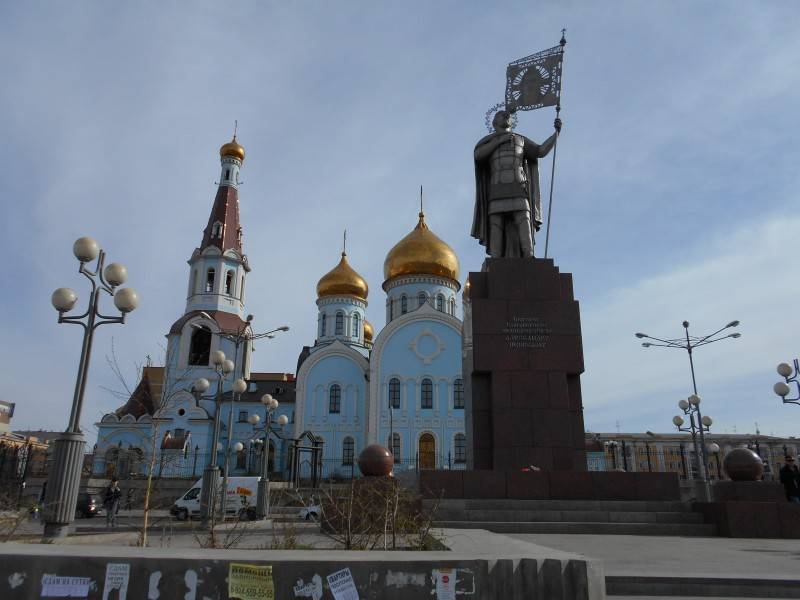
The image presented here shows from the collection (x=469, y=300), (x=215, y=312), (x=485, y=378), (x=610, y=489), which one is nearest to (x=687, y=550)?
(x=610, y=489)

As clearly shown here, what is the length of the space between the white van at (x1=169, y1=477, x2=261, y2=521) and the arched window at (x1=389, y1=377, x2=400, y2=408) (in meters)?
16.0

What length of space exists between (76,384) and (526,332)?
Result: 8.04 m

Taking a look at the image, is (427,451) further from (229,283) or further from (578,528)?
(578,528)

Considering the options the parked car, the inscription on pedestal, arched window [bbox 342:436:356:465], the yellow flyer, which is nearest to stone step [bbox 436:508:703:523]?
the inscription on pedestal

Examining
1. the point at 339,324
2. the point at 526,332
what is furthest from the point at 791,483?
the point at 339,324

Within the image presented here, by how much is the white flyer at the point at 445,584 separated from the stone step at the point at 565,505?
6.65 m

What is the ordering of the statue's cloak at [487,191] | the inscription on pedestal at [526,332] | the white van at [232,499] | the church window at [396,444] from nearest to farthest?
the inscription on pedestal at [526,332]
the statue's cloak at [487,191]
the white van at [232,499]
the church window at [396,444]

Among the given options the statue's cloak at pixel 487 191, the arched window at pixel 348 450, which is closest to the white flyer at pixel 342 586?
the statue's cloak at pixel 487 191

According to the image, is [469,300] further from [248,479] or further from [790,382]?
[248,479]

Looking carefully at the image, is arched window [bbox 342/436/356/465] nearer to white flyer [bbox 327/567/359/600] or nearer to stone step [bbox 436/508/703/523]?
stone step [bbox 436/508/703/523]

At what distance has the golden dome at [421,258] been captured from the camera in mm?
44062

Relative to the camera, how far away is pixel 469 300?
1310cm

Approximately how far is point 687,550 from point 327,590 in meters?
5.76

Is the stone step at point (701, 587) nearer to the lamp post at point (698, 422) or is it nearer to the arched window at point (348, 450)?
the lamp post at point (698, 422)
